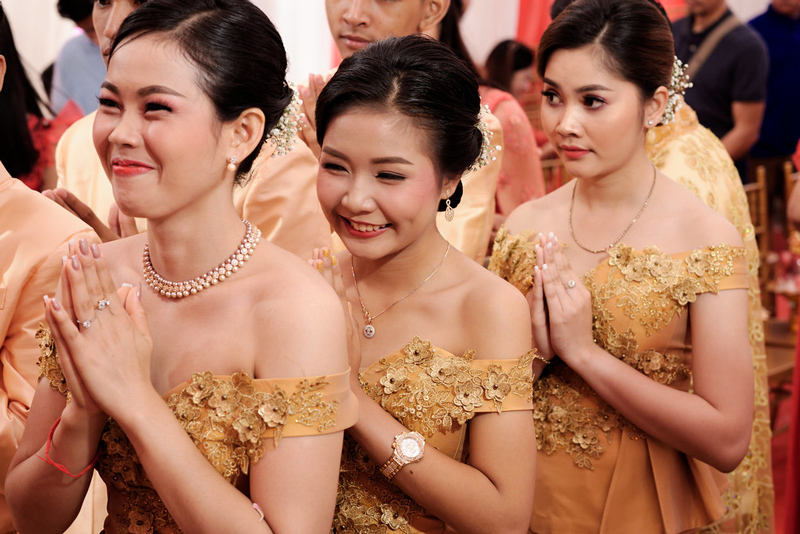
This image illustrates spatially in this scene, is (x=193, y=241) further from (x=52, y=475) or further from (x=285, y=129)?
(x=52, y=475)

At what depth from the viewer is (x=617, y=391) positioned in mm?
1952

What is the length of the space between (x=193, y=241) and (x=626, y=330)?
40.3 inches

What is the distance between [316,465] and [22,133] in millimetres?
1495

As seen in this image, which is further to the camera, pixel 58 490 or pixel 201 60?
pixel 58 490

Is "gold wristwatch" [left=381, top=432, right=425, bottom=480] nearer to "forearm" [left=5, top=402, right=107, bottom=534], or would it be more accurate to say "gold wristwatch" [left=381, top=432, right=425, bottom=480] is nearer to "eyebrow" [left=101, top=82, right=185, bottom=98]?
"forearm" [left=5, top=402, right=107, bottom=534]

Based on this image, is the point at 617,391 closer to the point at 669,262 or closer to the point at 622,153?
the point at 669,262

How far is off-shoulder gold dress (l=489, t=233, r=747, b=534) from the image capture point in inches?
78.8

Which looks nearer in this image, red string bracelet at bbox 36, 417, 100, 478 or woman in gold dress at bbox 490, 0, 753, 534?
red string bracelet at bbox 36, 417, 100, 478

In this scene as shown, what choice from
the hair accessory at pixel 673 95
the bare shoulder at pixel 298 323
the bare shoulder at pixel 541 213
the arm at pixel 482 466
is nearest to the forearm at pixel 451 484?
the arm at pixel 482 466

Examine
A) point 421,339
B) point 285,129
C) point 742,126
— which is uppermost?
point 285,129

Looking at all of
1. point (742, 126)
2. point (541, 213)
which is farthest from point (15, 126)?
point (742, 126)

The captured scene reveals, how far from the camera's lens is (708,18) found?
4789 mm

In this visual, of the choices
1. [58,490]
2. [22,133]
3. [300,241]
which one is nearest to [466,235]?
[300,241]

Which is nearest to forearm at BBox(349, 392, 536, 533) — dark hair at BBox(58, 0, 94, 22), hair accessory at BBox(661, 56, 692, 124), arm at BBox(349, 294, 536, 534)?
arm at BBox(349, 294, 536, 534)
